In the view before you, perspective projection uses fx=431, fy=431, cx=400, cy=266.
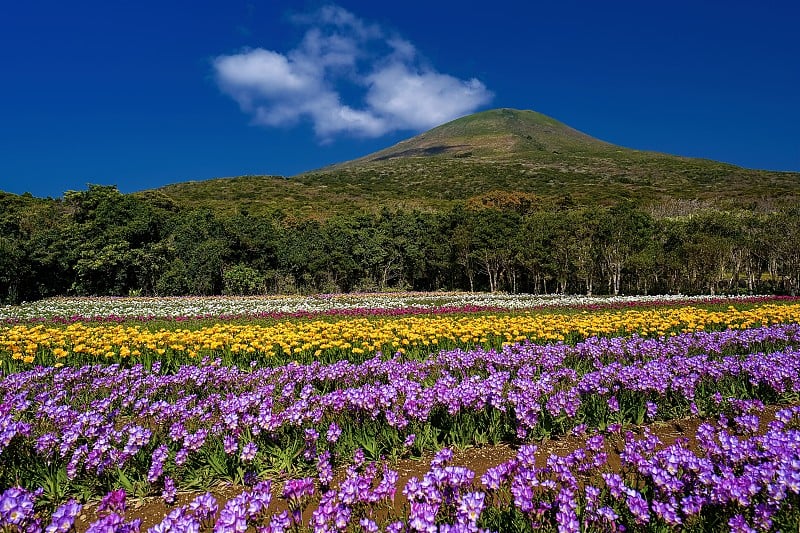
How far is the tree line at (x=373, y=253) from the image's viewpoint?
33.8 metres

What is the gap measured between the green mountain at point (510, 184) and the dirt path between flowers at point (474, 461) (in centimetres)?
6284

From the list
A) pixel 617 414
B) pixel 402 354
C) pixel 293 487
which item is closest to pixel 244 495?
pixel 293 487

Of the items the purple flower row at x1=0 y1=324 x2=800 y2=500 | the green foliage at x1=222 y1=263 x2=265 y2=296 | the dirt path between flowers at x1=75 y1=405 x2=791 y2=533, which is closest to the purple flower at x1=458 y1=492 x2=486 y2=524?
the dirt path between flowers at x1=75 y1=405 x2=791 y2=533

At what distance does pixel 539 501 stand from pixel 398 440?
2.06 m

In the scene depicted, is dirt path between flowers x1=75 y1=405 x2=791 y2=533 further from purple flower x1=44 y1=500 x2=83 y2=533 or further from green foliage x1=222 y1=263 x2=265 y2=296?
green foliage x1=222 y1=263 x2=265 y2=296

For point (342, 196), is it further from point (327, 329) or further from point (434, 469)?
point (434, 469)

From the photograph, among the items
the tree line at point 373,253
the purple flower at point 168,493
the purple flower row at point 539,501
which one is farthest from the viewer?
the tree line at point 373,253

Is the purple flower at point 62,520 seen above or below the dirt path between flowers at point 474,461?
above

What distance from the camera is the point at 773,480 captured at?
3305 millimetres

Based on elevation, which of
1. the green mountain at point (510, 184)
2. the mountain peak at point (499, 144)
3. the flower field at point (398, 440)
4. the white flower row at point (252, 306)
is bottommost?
the white flower row at point (252, 306)

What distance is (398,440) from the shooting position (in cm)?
503

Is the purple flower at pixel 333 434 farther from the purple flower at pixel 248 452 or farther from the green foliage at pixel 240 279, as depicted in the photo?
the green foliage at pixel 240 279

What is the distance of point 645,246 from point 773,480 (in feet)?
121

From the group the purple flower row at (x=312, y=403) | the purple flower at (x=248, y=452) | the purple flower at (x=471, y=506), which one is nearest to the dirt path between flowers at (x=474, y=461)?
the purple flower row at (x=312, y=403)
